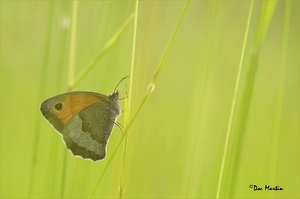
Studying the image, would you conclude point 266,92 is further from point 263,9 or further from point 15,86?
point 263,9

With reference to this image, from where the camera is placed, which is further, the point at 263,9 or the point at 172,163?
the point at 172,163

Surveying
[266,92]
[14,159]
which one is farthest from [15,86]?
[266,92]

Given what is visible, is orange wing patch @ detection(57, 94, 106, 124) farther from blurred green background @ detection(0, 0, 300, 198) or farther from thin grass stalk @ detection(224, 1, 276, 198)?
thin grass stalk @ detection(224, 1, 276, 198)

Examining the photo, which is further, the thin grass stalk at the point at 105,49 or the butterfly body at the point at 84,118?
the butterfly body at the point at 84,118

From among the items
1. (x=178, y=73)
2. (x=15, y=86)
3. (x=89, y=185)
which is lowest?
(x=89, y=185)

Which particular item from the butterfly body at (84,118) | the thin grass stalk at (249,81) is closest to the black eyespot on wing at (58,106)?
the butterfly body at (84,118)

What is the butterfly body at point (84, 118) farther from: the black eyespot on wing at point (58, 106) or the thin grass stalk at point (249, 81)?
the thin grass stalk at point (249, 81)
